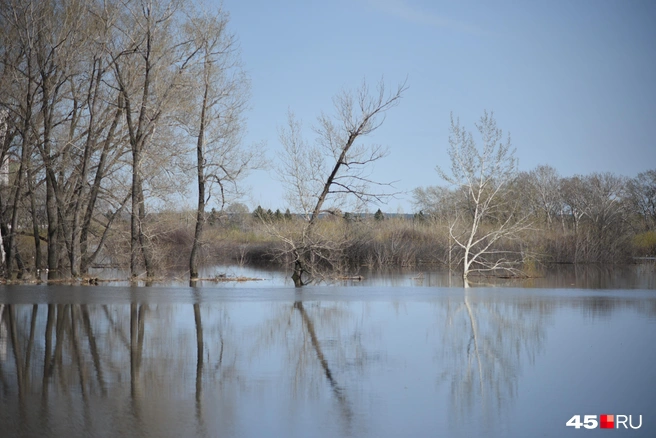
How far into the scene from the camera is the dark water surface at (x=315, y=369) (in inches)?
270

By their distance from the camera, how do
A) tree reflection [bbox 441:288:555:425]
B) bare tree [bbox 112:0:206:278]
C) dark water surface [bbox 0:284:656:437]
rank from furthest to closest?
bare tree [bbox 112:0:206:278] → tree reflection [bbox 441:288:555:425] → dark water surface [bbox 0:284:656:437]

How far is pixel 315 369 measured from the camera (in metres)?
9.36

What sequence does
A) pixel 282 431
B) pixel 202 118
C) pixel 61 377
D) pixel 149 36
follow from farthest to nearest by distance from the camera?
1. pixel 202 118
2. pixel 149 36
3. pixel 61 377
4. pixel 282 431

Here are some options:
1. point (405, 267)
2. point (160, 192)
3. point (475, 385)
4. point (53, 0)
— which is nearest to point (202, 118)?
point (160, 192)

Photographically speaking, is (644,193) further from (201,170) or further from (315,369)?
(315,369)

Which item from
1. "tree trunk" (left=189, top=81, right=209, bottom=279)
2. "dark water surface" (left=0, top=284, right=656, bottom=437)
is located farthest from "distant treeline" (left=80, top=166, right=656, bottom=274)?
"dark water surface" (left=0, top=284, right=656, bottom=437)

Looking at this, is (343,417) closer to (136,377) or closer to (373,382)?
(373,382)

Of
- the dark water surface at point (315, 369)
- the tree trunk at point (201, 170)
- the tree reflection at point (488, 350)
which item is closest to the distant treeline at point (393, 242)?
the tree trunk at point (201, 170)

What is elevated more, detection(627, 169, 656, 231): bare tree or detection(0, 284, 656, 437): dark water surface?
detection(627, 169, 656, 231): bare tree

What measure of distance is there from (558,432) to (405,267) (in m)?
34.1

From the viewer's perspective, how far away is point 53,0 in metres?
26.6

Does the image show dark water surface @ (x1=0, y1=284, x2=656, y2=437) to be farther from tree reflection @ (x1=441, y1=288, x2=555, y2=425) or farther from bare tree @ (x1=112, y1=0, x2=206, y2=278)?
bare tree @ (x1=112, y1=0, x2=206, y2=278)

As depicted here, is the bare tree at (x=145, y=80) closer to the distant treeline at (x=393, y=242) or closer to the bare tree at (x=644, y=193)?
the distant treeline at (x=393, y=242)

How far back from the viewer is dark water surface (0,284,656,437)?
6855mm
